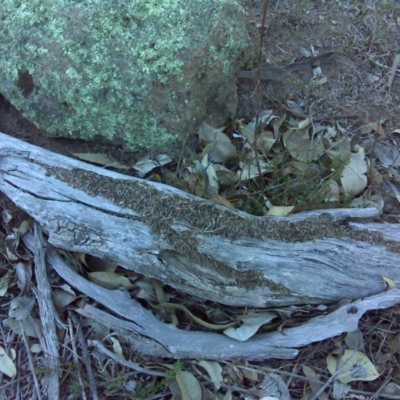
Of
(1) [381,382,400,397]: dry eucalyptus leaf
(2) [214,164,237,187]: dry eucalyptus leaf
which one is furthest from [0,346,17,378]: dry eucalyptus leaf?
(1) [381,382,400,397]: dry eucalyptus leaf

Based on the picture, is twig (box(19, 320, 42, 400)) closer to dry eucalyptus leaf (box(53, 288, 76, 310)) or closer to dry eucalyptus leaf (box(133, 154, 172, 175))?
dry eucalyptus leaf (box(53, 288, 76, 310))

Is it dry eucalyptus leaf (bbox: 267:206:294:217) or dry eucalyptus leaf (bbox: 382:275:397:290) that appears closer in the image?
dry eucalyptus leaf (bbox: 382:275:397:290)

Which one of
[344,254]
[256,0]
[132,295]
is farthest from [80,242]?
[256,0]

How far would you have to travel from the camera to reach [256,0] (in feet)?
9.64

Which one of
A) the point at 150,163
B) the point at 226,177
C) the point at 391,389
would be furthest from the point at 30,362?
A: the point at 391,389

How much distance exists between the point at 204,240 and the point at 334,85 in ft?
4.11

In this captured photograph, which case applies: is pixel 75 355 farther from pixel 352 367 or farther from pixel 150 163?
pixel 352 367

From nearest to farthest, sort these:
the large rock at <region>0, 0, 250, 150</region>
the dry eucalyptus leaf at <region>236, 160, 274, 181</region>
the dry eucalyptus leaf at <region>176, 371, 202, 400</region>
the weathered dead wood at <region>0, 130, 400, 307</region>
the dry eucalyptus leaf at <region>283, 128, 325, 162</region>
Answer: the dry eucalyptus leaf at <region>176, 371, 202, 400</region> → the weathered dead wood at <region>0, 130, 400, 307</region> → the large rock at <region>0, 0, 250, 150</region> → the dry eucalyptus leaf at <region>236, 160, 274, 181</region> → the dry eucalyptus leaf at <region>283, 128, 325, 162</region>

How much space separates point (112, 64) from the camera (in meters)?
2.17

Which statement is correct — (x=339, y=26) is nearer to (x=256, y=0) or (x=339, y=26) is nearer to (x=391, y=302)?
(x=256, y=0)

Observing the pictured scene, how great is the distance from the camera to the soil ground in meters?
1.98

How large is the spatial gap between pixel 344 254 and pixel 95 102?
47.7 inches

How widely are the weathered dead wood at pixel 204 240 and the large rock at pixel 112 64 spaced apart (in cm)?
29

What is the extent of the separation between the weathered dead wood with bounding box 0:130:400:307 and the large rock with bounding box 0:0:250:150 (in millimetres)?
287
